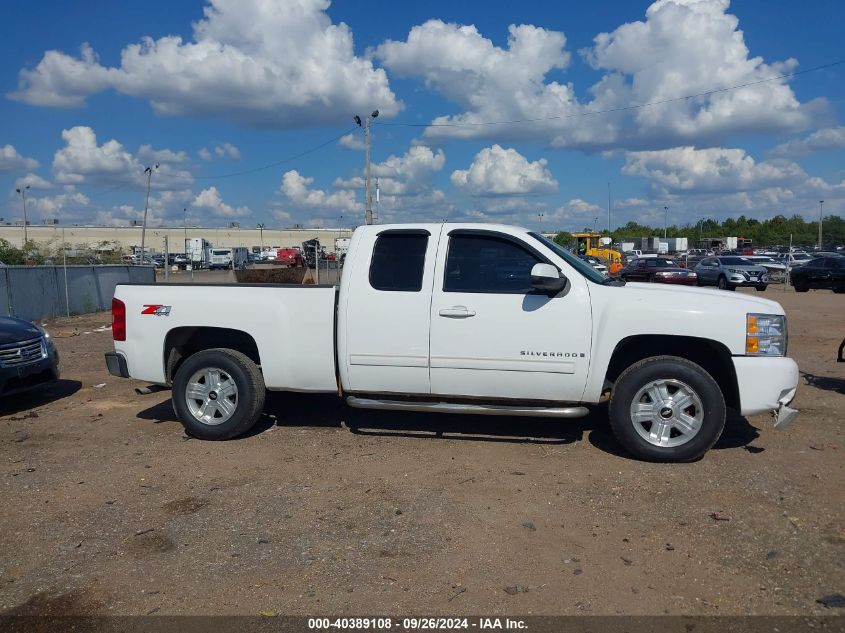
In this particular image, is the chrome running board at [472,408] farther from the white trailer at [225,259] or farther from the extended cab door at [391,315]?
the white trailer at [225,259]

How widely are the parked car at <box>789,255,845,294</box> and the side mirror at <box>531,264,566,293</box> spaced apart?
27.3 meters

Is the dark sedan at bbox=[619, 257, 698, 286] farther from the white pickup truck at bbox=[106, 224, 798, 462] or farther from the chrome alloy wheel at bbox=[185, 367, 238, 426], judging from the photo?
the chrome alloy wheel at bbox=[185, 367, 238, 426]

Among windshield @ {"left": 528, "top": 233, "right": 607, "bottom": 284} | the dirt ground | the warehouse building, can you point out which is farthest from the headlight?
the warehouse building

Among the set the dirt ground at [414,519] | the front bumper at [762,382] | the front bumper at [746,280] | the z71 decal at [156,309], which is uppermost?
the z71 decal at [156,309]

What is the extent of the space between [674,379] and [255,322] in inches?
138

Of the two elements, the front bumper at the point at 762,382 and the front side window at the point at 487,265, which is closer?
the front bumper at the point at 762,382

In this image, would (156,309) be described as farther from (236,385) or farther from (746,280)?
(746,280)

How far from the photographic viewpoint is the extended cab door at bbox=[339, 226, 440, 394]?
19.8ft

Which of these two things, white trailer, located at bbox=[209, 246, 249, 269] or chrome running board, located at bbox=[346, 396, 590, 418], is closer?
chrome running board, located at bbox=[346, 396, 590, 418]

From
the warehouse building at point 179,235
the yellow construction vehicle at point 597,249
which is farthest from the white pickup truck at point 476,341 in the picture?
the warehouse building at point 179,235

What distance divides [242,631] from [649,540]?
94.8 inches

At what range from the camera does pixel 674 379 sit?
571 cm

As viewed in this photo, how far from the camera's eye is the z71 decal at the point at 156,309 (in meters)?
6.57

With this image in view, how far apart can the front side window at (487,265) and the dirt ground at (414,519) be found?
1.38 m
